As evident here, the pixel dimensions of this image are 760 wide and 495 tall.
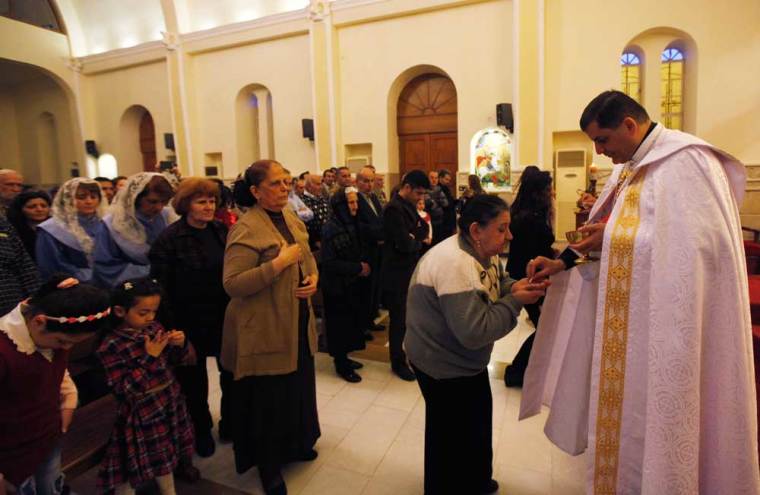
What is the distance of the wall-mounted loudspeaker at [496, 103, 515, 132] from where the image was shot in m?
8.46

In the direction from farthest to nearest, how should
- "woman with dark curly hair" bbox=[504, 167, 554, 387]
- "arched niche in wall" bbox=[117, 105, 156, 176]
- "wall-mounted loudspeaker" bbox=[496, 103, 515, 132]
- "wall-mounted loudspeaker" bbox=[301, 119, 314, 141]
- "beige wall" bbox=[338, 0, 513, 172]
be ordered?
1. "arched niche in wall" bbox=[117, 105, 156, 176]
2. "wall-mounted loudspeaker" bbox=[301, 119, 314, 141]
3. "beige wall" bbox=[338, 0, 513, 172]
4. "wall-mounted loudspeaker" bbox=[496, 103, 515, 132]
5. "woman with dark curly hair" bbox=[504, 167, 554, 387]

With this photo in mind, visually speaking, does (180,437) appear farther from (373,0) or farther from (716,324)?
(373,0)

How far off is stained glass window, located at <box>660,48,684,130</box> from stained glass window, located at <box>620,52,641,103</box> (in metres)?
0.37

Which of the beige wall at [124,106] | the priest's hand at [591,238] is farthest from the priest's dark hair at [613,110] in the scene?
the beige wall at [124,106]

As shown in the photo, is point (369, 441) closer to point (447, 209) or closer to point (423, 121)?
point (447, 209)

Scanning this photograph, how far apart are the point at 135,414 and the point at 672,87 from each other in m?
9.66

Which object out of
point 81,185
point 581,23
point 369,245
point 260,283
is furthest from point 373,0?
point 260,283

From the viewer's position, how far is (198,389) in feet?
9.14

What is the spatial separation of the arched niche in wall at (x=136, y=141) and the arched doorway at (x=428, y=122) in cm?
713

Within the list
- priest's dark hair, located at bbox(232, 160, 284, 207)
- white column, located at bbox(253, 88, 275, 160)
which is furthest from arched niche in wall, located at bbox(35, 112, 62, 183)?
priest's dark hair, located at bbox(232, 160, 284, 207)

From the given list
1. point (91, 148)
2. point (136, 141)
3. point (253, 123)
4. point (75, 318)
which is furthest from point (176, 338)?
point (91, 148)

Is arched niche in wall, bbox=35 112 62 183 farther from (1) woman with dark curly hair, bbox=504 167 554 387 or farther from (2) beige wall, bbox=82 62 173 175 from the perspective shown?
(1) woman with dark curly hair, bbox=504 167 554 387

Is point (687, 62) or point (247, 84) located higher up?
point (247, 84)

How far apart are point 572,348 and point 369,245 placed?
7.53ft
